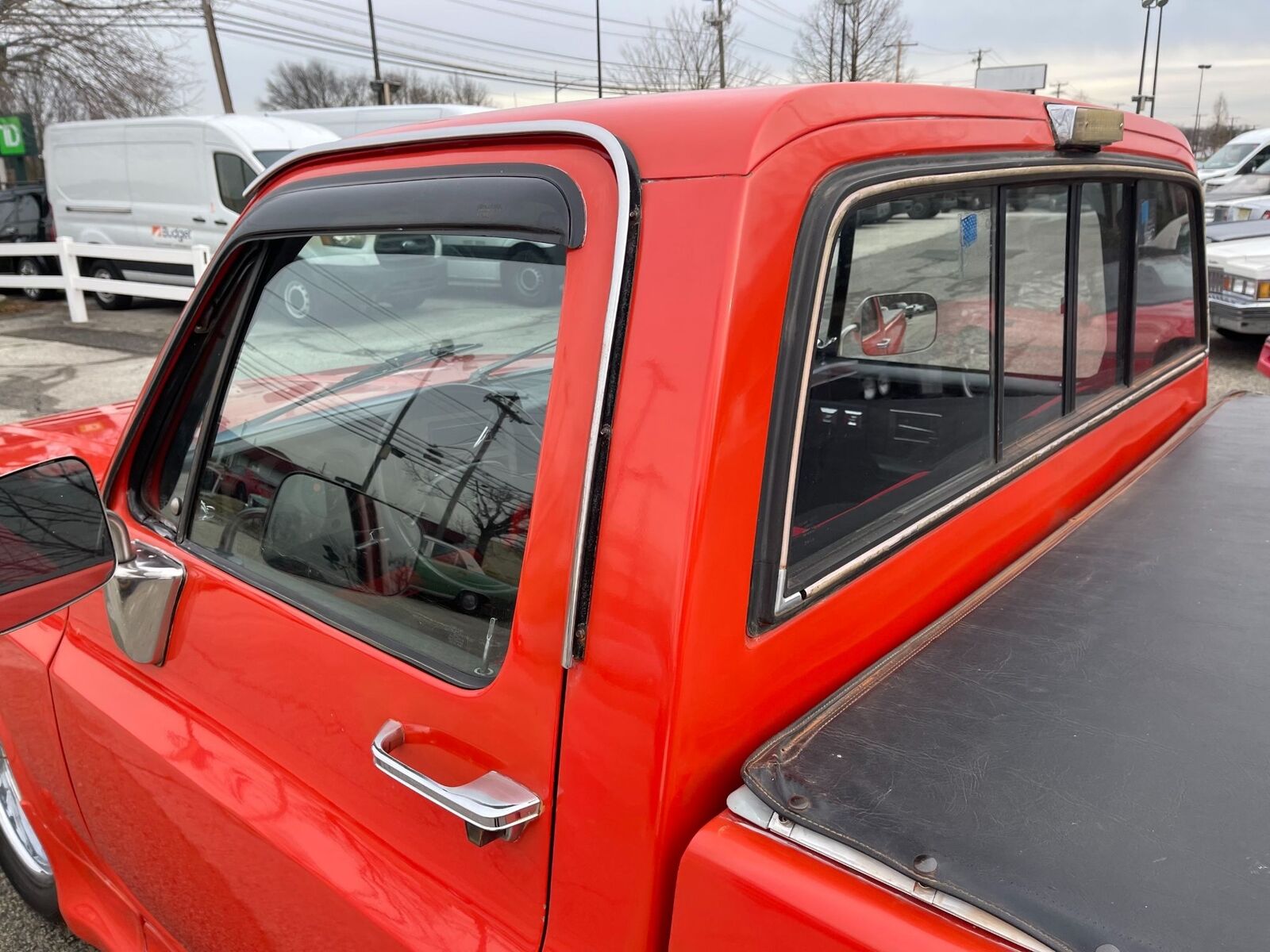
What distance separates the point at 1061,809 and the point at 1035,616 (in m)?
0.47

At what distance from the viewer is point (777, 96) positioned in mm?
1022

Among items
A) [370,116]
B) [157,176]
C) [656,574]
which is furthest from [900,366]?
[157,176]

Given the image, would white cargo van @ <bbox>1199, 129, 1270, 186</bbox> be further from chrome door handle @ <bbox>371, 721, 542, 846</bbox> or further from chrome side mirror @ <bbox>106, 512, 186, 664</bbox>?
chrome door handle @ <bbox>371, 721, 542, 846</bbox>

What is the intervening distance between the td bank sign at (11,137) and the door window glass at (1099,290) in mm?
22815

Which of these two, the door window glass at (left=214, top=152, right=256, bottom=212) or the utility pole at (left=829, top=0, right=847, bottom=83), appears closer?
the door window glass at (left=214, top=152, right=256, bottom=212)

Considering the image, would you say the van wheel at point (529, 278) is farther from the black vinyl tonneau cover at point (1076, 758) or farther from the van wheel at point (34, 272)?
the van wheel at point (34, 272)

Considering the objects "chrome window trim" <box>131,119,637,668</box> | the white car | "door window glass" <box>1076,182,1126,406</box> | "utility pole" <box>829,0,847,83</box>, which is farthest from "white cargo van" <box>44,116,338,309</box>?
"utility pole" <box>829,0,847,83</box>

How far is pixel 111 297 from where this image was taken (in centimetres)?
1419

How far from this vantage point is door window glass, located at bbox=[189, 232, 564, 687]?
1.23 metres

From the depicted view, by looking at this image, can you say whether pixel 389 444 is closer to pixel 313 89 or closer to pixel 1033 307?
pixel 1033 307

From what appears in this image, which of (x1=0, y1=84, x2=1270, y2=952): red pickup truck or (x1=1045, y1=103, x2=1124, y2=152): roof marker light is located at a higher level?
(x1=1045, y1=103, x2=1124, y2=152): roof marker light

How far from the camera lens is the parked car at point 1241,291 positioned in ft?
26.1

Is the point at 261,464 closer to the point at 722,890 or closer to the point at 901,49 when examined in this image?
the point at 722,890

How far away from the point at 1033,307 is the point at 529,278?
102 cm
